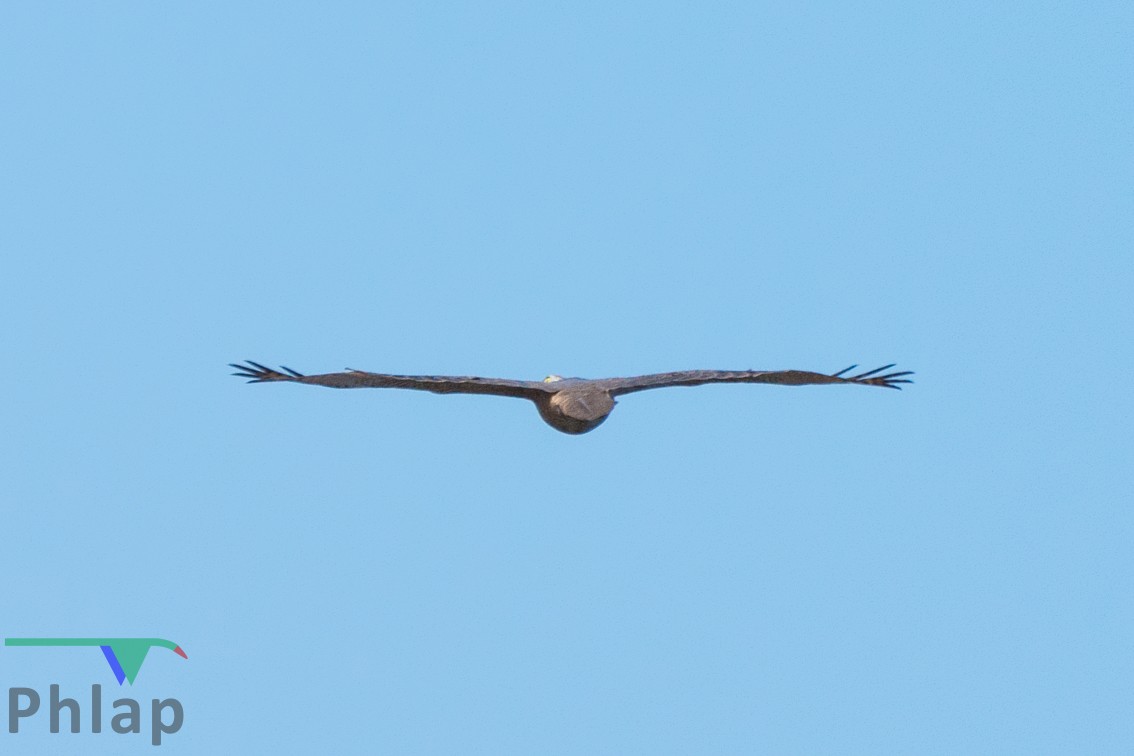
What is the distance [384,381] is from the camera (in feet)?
66.1

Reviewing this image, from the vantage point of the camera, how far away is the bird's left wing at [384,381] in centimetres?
1998

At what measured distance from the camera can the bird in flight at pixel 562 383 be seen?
20094 millimetres

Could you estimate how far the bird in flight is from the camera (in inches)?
791

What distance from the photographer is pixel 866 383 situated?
74.2 feet

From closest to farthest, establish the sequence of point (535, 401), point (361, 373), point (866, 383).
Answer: point (361, 373), point (535, 401), point (866, 383)

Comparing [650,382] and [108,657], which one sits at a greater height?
[650,382]

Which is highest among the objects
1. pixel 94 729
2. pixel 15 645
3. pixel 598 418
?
pixel 598 418

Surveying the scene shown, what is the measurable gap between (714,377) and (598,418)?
1.80 metres

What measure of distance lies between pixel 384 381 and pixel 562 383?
254cm

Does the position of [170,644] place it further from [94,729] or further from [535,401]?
[535,401]

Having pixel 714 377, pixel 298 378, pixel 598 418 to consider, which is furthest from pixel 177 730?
pixel 714 377

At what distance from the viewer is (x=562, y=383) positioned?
→ 21.3 m

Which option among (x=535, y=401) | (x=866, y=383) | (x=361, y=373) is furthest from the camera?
(x=866, y=383)

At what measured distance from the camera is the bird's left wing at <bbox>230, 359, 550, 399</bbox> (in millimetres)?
19984
